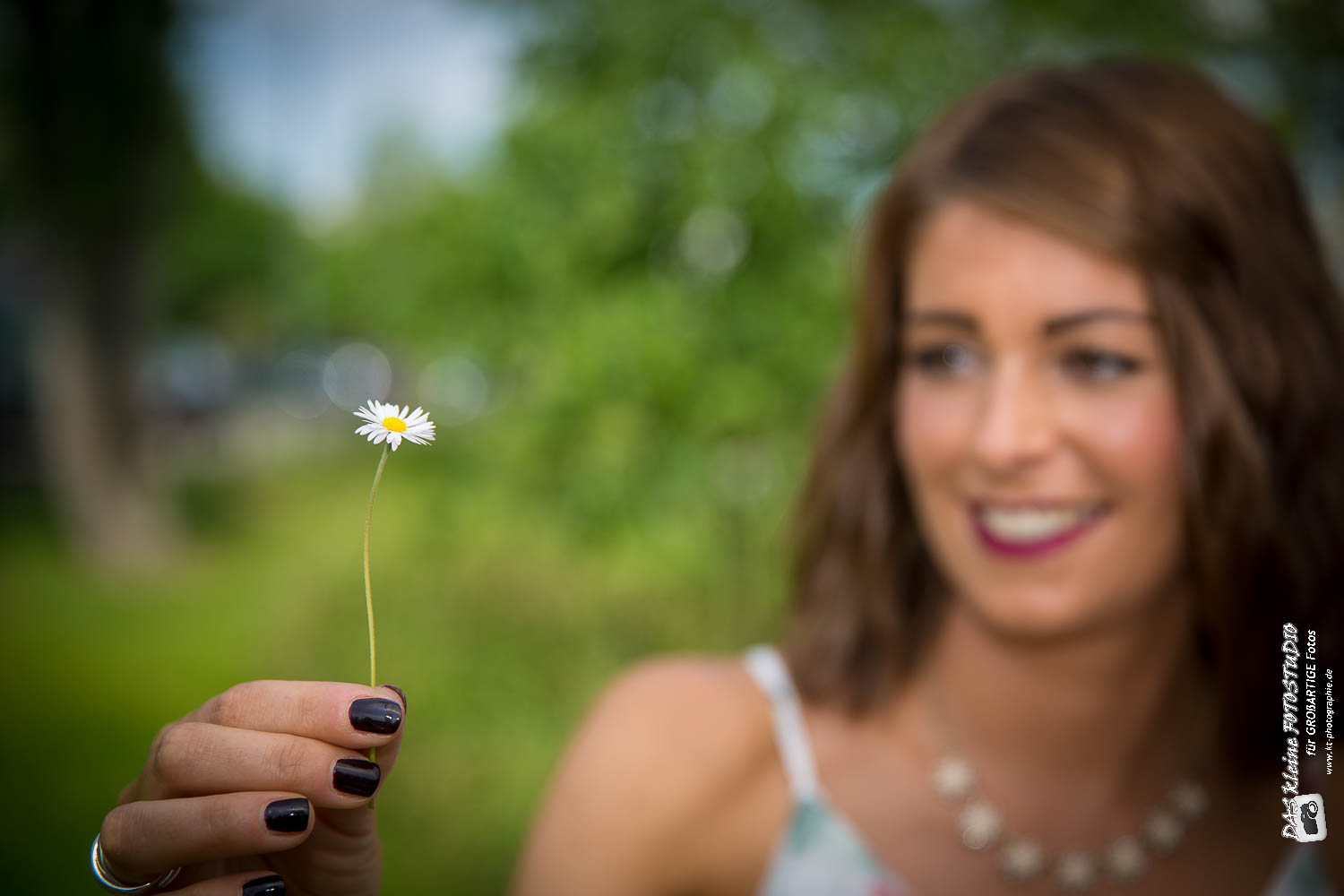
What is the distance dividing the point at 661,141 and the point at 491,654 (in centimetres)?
151

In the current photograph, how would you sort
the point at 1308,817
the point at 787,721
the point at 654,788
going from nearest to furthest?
the point at 1308,817 → the point at 654,788 → the point at 787,721

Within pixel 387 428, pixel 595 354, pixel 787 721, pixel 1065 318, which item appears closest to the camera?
pixel 387 428

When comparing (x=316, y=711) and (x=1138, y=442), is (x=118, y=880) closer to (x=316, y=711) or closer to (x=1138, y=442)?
(x=316, y=711)


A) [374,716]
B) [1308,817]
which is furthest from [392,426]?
[1308,817]

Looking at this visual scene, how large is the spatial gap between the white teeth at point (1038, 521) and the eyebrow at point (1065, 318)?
7.8 inches

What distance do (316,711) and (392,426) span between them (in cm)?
16

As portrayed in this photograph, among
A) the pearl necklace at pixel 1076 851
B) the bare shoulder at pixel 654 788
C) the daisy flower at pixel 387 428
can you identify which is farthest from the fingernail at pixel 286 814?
the pearl necklace at pixel 1076 851

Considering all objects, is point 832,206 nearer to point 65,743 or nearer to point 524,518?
point 524,518

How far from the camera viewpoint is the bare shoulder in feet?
3.79

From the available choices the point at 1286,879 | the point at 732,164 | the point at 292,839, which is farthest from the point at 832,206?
the point at 292,839

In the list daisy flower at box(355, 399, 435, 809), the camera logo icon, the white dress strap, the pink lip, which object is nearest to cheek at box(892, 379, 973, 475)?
the pink lip

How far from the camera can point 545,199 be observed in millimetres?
2395

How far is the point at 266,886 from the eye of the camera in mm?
504

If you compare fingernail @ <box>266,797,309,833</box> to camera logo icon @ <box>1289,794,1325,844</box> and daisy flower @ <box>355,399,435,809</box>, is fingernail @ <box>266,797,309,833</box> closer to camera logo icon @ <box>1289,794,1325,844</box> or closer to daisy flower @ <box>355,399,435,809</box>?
daisy flower @ <box>355,399,435,809</box>
